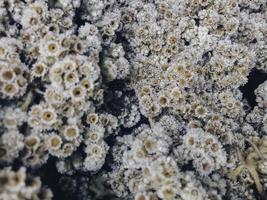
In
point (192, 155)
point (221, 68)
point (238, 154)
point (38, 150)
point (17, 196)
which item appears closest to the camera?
point (17, 196)

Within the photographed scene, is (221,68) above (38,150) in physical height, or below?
above

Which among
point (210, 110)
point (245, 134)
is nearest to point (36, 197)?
point (210, 110)

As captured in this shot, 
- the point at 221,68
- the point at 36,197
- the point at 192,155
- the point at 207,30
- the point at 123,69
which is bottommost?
the point at 36,197

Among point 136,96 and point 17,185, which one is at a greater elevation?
point 136,96

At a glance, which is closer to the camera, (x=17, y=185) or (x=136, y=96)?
(x=17, y=185)

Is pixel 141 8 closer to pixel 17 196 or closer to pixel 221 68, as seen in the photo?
pixel 221 68

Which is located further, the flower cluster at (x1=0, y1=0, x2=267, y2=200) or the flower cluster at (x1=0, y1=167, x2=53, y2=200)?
the flower cluster at (x1=0, y1=0, x2=267, y2=200)

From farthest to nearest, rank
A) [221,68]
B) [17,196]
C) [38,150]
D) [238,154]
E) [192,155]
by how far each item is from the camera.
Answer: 1. [221,68]
2. [238,154]
3. [192,155]
4. [38,150]
5. [17,196]

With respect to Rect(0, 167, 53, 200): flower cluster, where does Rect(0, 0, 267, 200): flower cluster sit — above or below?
above

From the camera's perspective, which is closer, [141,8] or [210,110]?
[210,110]

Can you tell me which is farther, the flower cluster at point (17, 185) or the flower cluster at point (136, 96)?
the flower cluster at point (136, 96)

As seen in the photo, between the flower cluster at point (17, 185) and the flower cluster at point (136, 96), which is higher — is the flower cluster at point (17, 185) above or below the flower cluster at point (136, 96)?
below
